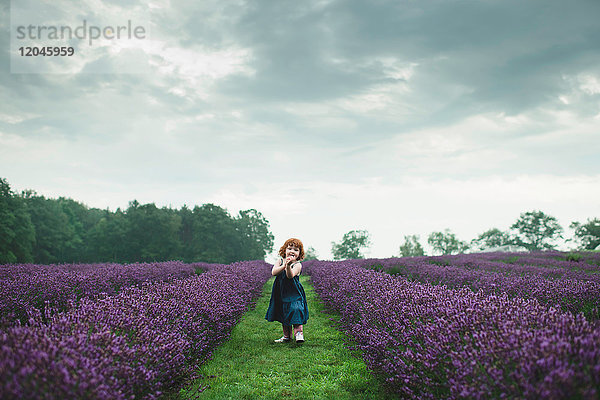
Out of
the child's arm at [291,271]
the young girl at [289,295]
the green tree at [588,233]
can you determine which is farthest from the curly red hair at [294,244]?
the green tree at [588,233]

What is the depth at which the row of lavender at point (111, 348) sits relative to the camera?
6.59 feet

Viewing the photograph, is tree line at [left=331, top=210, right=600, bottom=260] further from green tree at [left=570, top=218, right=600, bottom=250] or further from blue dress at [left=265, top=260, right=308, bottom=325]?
blue dress at [left=265, top=260, right=308, bottom=325]

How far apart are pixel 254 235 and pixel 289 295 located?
1997 inches

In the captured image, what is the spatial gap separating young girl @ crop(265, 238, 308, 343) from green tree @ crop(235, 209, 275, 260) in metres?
46.8

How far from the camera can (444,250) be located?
8519 cm

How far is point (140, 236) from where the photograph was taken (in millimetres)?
44688

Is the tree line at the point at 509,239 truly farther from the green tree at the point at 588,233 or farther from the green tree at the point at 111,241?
the green tree at the point at 111,241

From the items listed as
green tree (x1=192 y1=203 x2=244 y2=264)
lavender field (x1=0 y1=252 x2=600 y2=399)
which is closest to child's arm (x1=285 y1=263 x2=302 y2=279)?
lavender field (x1=0 y1=252 x2=600 y2=399)

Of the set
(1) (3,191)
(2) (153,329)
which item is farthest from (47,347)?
(1) (3,191)

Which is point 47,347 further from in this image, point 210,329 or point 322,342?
point 322,342

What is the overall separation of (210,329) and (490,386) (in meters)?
3.91

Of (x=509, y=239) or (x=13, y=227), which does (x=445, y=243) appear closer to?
(x=509, y=239)

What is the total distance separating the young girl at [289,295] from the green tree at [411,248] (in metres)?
71.0

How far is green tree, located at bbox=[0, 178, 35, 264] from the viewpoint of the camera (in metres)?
28.3
